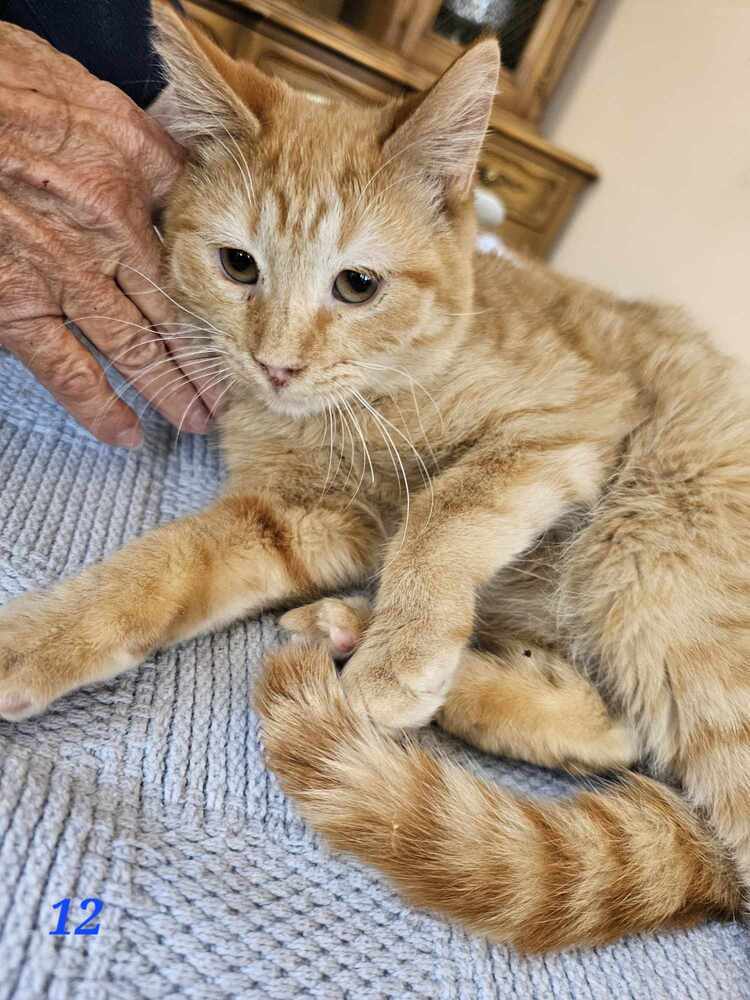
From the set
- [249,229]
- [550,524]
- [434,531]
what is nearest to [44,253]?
[249,229]

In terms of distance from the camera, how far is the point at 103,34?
1.20 m

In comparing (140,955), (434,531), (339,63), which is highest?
(339,63)

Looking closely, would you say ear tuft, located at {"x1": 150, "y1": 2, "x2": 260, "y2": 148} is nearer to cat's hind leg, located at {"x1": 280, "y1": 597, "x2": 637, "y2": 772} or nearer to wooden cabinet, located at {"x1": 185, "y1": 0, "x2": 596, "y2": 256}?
cat's hind leg, located at {"x1": 280, "y1": 597, "x2": 637, "y2": 772}

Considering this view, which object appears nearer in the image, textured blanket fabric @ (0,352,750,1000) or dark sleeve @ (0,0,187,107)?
textured blanket fabric @ (0,352,750,1000)

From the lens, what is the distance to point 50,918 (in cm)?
49

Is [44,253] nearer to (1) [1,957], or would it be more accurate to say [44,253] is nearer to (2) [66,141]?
(2) [66,141]

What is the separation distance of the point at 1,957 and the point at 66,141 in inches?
34.9

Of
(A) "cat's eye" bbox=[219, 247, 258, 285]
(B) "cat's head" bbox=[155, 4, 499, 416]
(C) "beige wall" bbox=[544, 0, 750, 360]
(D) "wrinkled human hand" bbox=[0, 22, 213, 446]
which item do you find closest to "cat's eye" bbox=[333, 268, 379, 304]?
(B) "cat's head" bbox=[155, 4, 499, 416]

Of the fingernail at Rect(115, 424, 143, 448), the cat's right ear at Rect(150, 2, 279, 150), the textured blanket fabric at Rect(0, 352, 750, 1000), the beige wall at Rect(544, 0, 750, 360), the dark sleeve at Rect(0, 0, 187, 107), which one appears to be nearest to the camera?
the textured blanket fabric at Rect(0, 352, 750, 1000)

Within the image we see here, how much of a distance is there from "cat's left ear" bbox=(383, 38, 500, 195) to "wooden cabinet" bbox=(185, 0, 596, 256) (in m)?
1.42

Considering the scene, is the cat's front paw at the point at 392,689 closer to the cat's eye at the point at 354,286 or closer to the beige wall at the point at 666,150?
the cat's eye at the point at 354,286

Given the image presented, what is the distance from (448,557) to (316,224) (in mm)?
459

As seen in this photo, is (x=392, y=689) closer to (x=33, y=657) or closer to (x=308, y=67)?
(x=33, y=657)

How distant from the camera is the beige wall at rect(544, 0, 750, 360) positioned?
1931mm
